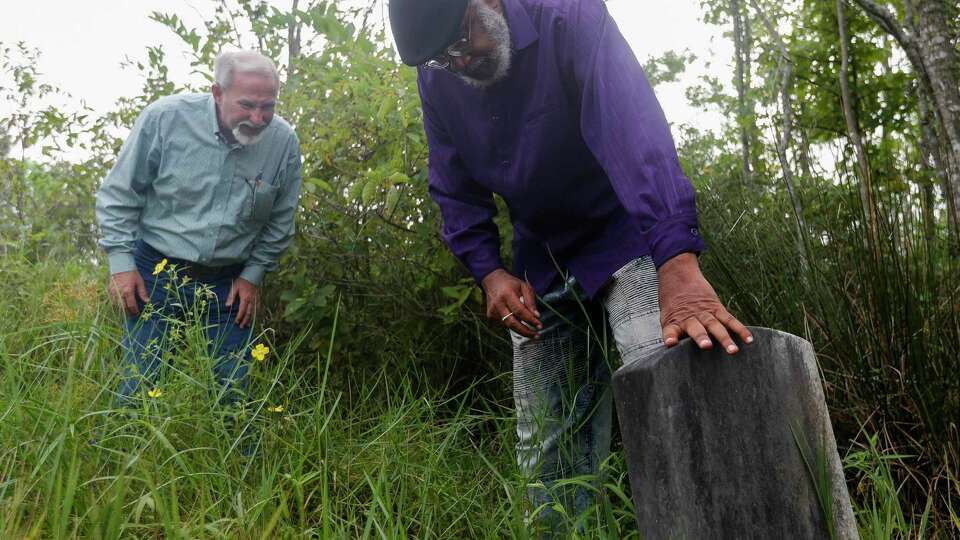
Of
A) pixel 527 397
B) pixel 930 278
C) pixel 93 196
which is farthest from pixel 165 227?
pixel 930 278

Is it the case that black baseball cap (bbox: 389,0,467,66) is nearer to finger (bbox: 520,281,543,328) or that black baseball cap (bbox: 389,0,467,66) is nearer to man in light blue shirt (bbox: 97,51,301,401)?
finger (bbox: 520,281,543,328)

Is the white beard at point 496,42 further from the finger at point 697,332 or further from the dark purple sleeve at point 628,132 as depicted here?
the finger at point 697,332

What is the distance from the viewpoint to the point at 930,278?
249cm

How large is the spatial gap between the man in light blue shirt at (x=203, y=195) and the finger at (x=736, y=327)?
2275mm

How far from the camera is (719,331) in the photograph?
1.60 m

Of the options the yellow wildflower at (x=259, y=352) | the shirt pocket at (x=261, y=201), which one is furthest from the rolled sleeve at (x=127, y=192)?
the yellow wildflower at (x=259, y=352)

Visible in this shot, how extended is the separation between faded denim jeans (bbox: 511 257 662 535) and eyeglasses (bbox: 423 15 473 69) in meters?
0.73

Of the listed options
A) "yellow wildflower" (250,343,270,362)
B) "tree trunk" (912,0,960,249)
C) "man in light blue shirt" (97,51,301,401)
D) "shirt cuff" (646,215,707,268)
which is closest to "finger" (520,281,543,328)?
"shirt cuff" (646,215,707,268)

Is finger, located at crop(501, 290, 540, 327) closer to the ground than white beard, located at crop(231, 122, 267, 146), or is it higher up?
closer to the ground

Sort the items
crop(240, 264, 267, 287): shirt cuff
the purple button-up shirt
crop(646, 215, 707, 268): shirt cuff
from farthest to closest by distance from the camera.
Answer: crop(240, 264, 267, 287): shirt cuff → the purple button-up shirt → crop(646, 215, 707, 268): shirt cuff

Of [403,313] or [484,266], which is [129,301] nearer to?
[403,313]

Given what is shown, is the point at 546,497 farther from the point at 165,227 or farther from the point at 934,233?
the point at 165,227

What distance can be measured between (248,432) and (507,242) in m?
1.44

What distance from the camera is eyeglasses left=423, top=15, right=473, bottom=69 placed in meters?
2.26
